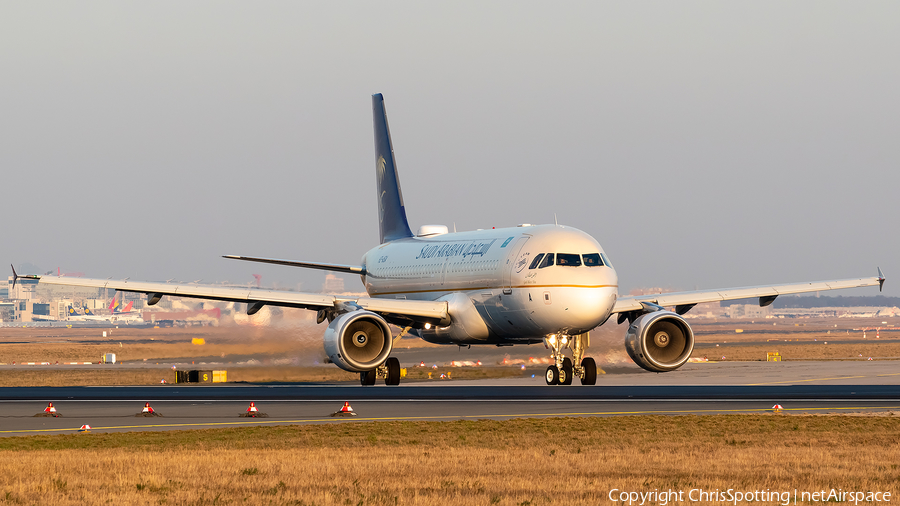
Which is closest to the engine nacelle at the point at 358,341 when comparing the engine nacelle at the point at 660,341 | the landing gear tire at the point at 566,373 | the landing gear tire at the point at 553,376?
the landing gear tire at the point at 553,376

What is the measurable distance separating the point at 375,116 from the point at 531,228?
18.2 m

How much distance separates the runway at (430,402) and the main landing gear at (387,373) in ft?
7.65

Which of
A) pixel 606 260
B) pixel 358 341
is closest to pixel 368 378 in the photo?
pixel 358 341

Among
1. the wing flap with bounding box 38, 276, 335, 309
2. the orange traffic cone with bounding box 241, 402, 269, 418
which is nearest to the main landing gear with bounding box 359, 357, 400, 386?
the wing flap with bounding box 38, 276, 335, 309

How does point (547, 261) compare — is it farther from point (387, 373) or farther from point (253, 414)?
point (253, 414)

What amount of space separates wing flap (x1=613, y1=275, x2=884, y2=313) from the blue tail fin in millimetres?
14786

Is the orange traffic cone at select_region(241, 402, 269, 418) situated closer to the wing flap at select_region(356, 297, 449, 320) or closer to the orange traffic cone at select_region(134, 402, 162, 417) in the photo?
the orange traffic cone at select_region(134, 402, 162, 417)

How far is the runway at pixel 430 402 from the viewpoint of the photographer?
2595 cm

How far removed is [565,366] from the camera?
41.3 m

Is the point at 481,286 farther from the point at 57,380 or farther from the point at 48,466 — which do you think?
the point at 48,466

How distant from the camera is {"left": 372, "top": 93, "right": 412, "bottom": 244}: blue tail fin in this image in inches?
2234

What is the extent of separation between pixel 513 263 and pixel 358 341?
20.0 ft

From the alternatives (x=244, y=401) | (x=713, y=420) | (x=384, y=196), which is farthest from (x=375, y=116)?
(x=713, y=420)

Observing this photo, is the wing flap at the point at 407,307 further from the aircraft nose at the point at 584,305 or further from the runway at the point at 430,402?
the aircraft nose at the point at 584,305
